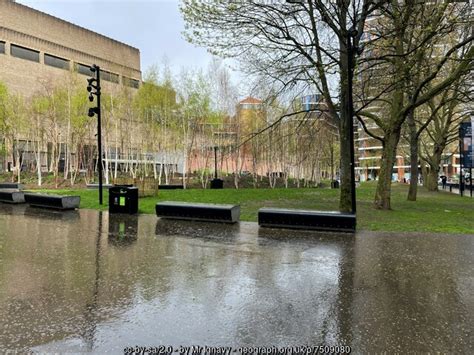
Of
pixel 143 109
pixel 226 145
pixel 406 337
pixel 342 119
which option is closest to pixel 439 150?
pixel 226 145

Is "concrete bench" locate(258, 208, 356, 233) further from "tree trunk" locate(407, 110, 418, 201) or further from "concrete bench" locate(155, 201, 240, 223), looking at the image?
"tree trunk" locate(407, 110, 418, 201)

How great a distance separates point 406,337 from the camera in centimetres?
363

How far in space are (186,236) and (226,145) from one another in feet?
90.5

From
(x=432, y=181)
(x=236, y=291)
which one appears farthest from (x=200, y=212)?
(x=432, y=181)

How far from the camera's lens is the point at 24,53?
54.4m

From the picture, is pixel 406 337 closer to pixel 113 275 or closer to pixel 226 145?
pixel 113 275

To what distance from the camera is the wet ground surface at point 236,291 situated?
3594mm

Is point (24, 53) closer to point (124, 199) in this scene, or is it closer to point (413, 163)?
point (124, 199)

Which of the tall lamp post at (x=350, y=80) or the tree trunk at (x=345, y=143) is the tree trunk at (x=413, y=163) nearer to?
the tree trunk at (x=345, y=143)

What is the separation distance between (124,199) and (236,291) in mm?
9074

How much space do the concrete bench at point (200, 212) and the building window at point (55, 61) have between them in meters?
54.5

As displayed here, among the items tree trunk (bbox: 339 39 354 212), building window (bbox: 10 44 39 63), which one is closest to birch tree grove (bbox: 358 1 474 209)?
tree trunk (bbox: 339 39 354 212)

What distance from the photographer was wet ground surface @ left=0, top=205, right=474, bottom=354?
3.59 meters

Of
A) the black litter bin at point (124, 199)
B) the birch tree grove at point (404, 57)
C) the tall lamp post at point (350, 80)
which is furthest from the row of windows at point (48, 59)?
the tall lamp post at point (350, 80)
